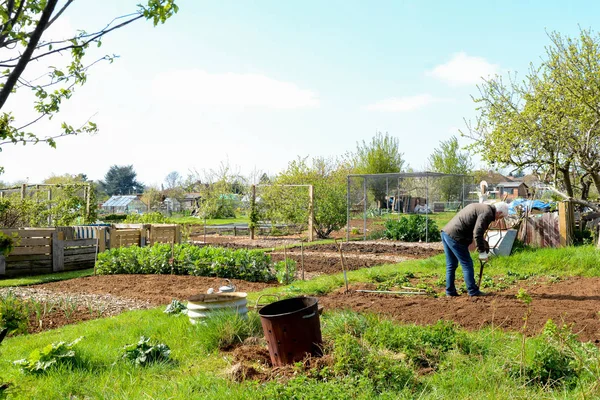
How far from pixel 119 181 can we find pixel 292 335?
9078 centimetres

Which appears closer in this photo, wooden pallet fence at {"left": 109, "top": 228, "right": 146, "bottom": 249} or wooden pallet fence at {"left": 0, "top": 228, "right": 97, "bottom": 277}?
wooden pallet fence at {"left": 0, "top": 228, "right": 97, "bottom": 277}

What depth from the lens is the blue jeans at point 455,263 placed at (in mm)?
7574

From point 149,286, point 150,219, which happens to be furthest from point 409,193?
point 149,286

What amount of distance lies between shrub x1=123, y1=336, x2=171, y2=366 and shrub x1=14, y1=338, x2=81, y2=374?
49cm

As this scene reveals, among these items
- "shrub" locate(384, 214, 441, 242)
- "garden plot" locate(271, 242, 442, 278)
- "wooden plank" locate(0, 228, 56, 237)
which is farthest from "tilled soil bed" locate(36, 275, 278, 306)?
"shrub" locate(384, 214, 441, 242)

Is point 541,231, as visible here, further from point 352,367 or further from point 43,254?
point 43,254

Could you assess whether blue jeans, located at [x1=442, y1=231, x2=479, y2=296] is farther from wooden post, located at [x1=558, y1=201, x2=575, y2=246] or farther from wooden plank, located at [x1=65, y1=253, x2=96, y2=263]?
wooden plank, located at [x1=65, y1=253, x2=96, y2=263]

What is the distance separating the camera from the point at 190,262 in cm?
1116

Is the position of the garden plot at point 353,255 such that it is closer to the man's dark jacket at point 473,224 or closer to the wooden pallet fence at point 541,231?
the wooden pallet fence at point 541,231

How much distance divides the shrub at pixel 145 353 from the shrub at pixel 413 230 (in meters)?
14.5

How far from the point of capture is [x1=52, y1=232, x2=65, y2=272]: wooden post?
43.7 feet

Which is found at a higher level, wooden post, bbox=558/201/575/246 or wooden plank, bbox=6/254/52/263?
wooden post, bbox=558/201/575/246

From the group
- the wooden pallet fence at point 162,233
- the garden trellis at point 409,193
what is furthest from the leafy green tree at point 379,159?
the wooden pallet fence at point 162,233

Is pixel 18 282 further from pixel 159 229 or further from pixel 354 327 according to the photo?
pixel 354 327
